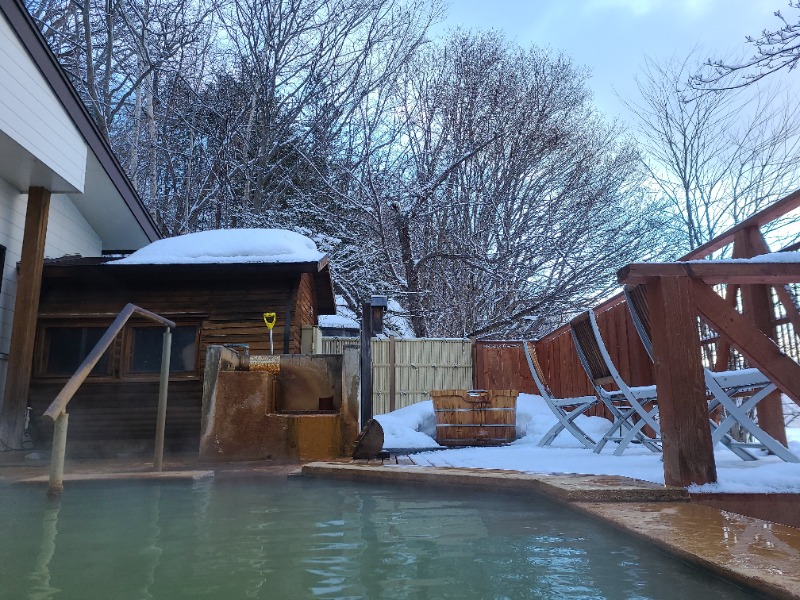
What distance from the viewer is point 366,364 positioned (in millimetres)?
6707

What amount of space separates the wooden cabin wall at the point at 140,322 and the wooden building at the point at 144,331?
13 mm

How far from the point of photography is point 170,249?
28.1ft

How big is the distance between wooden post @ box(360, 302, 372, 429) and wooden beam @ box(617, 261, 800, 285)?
13.4ft

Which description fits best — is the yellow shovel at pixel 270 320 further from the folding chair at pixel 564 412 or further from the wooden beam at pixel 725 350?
the wooden beam at pixel 725 350

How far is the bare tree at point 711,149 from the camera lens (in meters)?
12.8

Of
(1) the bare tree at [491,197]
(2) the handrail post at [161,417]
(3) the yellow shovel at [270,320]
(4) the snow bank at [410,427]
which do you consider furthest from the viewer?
(1) the bare tree at [491,197]

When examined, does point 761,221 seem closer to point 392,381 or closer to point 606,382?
point 606,382

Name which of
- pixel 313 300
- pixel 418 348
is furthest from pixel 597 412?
pixel 313 300

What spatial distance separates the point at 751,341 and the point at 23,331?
750 centimetres

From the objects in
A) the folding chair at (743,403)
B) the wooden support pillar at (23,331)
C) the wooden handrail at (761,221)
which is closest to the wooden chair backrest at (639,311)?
the folding chair at (743,403)

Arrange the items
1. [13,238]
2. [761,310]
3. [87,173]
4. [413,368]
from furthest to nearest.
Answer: [413,368]
[87,173]
[13,238]
[761,310]

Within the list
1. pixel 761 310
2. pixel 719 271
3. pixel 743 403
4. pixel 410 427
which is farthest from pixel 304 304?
pixel 719 271

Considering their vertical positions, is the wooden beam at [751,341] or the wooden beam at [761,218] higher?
the wooden beam at [761,218]

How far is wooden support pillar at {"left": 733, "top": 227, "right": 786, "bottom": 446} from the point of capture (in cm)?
415
